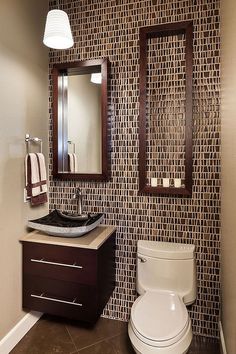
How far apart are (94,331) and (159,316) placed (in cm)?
77

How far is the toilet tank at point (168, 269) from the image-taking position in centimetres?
186

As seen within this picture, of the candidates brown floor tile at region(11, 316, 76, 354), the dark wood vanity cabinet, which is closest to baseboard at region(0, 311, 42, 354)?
brown floor tile at region(11, 316, 76, 354)

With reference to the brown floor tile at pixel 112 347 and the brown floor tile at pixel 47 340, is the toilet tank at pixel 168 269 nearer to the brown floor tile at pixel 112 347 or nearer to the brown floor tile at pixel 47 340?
the brown floor tile at pixel 112 347

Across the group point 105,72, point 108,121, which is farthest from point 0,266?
point 105,72

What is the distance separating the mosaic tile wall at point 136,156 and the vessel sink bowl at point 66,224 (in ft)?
0.52

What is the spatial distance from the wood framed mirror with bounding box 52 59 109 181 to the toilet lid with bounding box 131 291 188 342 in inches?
39.8

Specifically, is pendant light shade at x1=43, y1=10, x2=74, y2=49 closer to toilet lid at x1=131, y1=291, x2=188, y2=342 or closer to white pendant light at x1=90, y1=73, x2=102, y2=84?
white pendant light at x1=90, y1=73, x2=102, y2=84

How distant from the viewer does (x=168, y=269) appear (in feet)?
6.16

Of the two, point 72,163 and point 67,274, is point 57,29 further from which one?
point 67,274

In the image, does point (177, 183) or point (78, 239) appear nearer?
point (78, 239)

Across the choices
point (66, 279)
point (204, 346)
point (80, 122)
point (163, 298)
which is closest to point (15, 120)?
point (80, 122)

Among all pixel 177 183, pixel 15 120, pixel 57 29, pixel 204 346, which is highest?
pixel 57 29

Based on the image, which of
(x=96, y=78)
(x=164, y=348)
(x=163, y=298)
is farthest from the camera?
(x=96, y=78)

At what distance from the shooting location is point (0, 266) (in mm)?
1735
